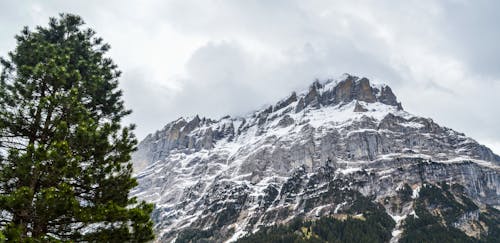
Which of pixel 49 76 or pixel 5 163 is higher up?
pixel 49 76

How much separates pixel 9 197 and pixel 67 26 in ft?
45.9

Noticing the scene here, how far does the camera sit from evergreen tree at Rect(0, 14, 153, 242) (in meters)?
18.2

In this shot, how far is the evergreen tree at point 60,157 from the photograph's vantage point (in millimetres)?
18188

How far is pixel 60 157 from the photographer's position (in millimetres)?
18453

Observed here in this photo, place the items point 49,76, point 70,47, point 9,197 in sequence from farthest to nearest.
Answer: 1. point 70,47
2. point 49,76
3. point 9,197

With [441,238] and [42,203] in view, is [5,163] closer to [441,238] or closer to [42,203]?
[42,203]

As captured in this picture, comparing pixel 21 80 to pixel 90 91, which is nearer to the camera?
pixel 21 80

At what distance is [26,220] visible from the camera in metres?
18.6

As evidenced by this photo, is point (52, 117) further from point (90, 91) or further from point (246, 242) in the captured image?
point (246, 242)

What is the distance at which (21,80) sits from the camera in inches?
878

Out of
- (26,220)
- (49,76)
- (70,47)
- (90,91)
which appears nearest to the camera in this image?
(26,220)

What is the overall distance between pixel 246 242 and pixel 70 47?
597 ft

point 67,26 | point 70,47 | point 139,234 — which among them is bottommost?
point 139,234

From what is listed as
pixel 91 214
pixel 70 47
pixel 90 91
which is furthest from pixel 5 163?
pixel 70 47
